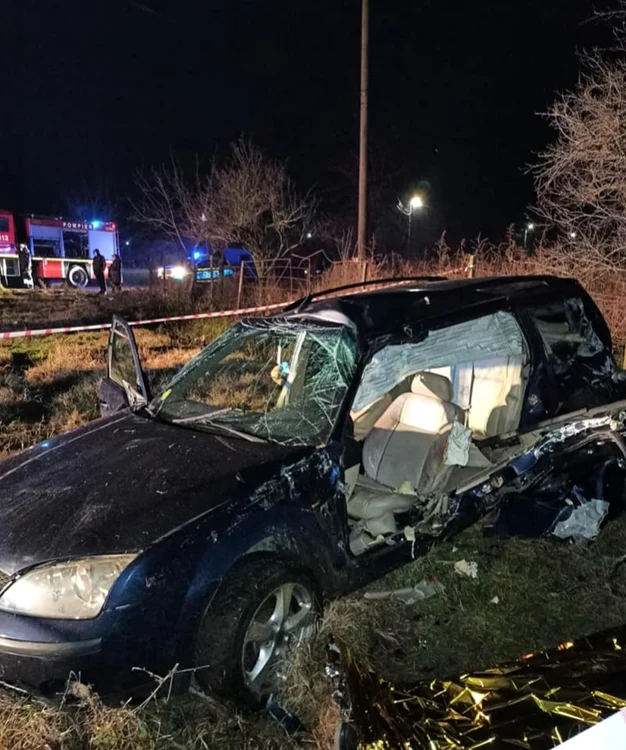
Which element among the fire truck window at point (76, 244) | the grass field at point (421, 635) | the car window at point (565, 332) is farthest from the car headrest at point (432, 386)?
the fire truck window at point (76, 244)

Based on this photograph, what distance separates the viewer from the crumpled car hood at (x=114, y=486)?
2334 millimetres

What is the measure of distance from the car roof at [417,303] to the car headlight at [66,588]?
1657 mm

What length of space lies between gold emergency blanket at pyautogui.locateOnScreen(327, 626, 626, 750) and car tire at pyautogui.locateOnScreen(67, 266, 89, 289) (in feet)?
81.5

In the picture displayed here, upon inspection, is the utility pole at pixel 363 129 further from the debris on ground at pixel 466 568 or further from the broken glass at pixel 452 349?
the debris on ground at pixel 466 568

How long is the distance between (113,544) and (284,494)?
723mm

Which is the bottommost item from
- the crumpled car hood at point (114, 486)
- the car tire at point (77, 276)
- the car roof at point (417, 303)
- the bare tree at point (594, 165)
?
the car tire at point (77, 276)

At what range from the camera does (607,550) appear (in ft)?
12.6

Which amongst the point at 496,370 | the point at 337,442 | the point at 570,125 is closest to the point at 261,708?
the point at 337,442

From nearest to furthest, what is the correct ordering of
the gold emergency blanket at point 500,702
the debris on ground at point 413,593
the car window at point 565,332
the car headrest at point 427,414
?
the gold emergency blanket at point 500,702, the debris on ground at point 413,593, the car headrest at point 427,414, the car window at point 565,332

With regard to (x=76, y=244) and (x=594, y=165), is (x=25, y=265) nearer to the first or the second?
(x=76, y=244)

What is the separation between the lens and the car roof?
10.6 ft

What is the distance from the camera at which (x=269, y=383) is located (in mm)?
3908

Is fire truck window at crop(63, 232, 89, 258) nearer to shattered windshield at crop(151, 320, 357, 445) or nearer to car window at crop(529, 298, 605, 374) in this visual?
shattered windshield at crop(151, 320, 357, 445)

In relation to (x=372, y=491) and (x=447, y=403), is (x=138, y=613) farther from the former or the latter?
(x=447, y=403)
